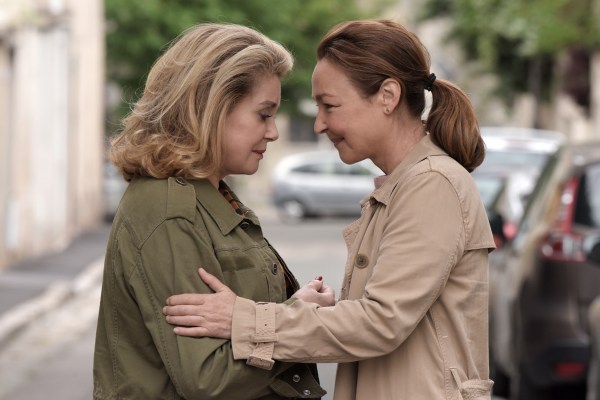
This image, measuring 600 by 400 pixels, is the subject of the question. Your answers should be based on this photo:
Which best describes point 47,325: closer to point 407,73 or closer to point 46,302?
point 46,302

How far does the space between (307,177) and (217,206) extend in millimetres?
32259

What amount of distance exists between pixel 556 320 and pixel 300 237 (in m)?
20.3

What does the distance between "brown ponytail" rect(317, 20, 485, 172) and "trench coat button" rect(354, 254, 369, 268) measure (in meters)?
0.34

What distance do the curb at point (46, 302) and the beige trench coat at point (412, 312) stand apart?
8989 millimetres

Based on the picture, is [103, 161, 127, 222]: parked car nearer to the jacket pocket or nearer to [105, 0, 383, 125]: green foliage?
[105, 0, 383, 125]: green foliage

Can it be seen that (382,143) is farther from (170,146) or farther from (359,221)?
(170,146)

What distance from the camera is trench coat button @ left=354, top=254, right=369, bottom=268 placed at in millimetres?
3568

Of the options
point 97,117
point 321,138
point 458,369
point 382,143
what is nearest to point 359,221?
point 382,143

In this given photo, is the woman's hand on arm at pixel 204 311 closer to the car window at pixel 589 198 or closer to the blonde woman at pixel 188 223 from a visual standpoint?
the blonde woman at pixel 188 223

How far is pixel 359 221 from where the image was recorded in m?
3.67

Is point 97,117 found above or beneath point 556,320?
above

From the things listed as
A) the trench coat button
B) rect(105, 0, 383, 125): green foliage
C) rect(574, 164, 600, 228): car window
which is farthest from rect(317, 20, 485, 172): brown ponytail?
rect(105, 0, 383, 125): green foliage

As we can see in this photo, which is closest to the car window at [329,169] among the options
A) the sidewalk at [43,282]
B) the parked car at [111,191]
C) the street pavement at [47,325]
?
the parked car at [111,191]

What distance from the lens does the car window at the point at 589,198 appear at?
316 inches
